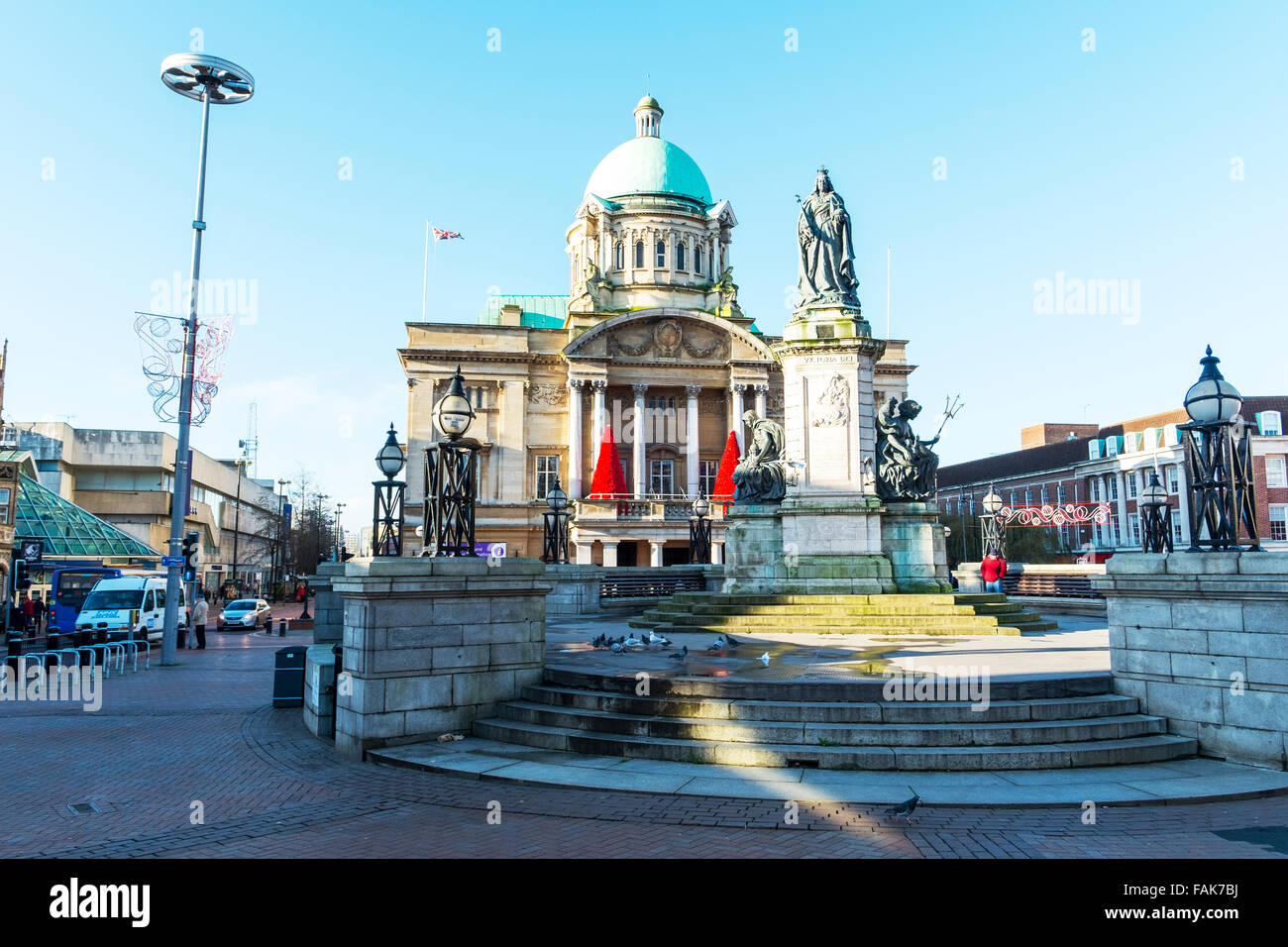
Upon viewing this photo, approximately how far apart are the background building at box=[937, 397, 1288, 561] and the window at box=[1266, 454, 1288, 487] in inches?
2.2

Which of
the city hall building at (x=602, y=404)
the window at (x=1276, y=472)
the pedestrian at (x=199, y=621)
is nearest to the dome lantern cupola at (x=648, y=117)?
the city hall building at (x=602, y=404)

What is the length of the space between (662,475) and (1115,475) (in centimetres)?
4022

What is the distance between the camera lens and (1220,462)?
8.99 m

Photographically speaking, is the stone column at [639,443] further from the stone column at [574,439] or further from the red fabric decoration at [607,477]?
the stone column at [574,439]

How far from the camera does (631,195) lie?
69062 millimetres

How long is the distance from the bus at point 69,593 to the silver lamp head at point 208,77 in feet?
64.7

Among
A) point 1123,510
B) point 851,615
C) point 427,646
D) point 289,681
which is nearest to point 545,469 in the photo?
point 851,615

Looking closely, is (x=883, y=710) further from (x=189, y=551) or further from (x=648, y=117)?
(x=648, y=117)

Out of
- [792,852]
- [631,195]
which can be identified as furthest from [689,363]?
[792,852]

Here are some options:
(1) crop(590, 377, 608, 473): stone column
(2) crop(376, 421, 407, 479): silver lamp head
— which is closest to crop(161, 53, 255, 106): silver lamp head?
(2) crop(376, 421, 407, 479): silver lamp head

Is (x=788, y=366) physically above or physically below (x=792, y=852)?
above

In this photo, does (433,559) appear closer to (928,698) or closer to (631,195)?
(928,698)

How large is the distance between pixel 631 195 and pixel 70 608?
49.1 m
